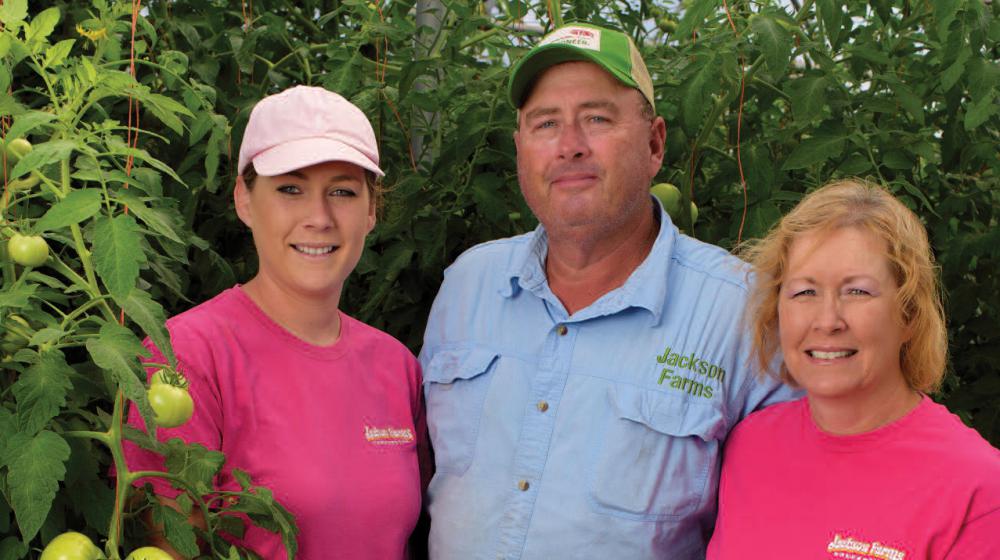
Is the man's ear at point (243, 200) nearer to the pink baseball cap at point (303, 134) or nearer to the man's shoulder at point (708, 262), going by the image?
the pink baseball cap at point (303, 134)

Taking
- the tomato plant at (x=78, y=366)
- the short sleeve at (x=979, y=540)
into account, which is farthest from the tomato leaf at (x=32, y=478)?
the short sleeve at (x=979, y=540)

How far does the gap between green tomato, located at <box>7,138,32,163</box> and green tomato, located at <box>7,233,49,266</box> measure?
0.51ft

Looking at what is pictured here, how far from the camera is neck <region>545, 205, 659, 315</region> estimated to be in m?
2.17

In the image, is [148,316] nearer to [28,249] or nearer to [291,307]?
[28,249]

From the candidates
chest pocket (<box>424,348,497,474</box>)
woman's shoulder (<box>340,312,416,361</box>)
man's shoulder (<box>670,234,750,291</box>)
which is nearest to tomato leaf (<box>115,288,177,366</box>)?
woman's shoulder (<box>340,312,416,361</box>)

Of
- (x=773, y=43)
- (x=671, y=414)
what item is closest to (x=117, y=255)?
(x=671, y=414)

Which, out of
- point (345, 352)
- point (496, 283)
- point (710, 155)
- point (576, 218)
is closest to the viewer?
point (345, 352)

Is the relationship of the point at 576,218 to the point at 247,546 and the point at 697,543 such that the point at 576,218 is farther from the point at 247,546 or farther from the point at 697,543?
the point at 247,546

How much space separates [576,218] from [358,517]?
0.71 metres

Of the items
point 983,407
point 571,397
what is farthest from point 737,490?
point 983,407

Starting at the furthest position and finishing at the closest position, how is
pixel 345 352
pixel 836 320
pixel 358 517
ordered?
pixel 345 352 → pixel 358 517 → pixel 836 320

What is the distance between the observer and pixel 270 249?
1.91 m

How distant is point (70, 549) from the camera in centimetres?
130

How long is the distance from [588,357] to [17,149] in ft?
3.48
